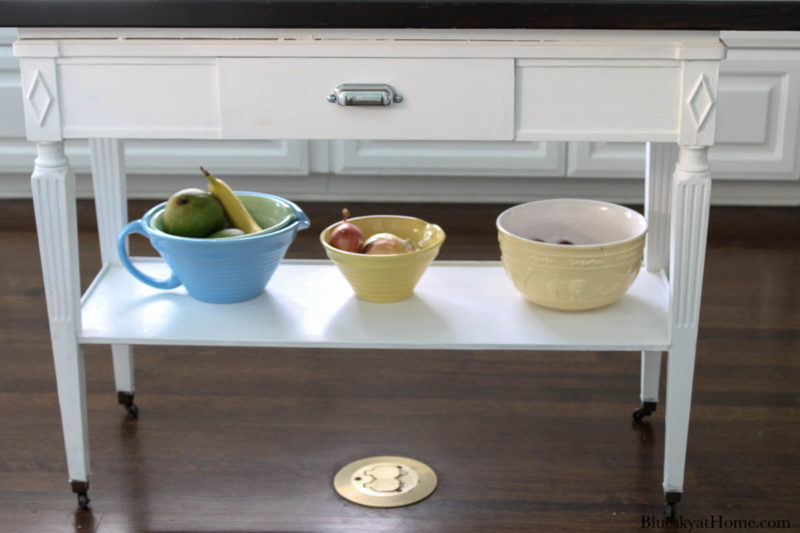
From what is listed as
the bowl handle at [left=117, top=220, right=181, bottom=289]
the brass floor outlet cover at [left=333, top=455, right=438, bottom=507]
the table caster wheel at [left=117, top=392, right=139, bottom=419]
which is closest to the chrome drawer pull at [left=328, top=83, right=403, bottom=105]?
the bowl handle at [left=117, top=220, right=181, bottom=289]

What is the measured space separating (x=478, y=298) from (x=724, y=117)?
4.72 ft

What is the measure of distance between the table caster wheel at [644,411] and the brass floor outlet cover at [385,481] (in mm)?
389

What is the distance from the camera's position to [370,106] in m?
1.28

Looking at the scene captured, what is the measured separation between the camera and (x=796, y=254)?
2531 millimetres

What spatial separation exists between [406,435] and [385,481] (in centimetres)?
15

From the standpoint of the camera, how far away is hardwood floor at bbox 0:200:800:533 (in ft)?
4.90

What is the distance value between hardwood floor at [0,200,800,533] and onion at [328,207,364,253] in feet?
1.14

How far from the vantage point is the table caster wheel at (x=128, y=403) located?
177 centimetres

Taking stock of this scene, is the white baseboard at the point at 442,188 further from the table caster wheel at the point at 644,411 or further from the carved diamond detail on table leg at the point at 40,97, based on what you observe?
the carved diamond detail on table leg at the point at 40,97

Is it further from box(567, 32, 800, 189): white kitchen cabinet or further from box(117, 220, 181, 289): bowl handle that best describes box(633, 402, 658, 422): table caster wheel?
box(567, 32, 800, 189): white kitchen cabinet

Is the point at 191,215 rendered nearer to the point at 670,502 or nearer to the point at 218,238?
the point at 218,238

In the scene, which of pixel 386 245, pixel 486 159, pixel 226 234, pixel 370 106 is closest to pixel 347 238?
pixel 386 245

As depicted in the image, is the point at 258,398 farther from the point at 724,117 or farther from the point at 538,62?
the point at 724,117

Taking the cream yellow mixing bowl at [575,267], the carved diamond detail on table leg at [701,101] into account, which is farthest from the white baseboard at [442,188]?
the carved diamond detail on table leg at [701,101]
